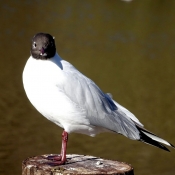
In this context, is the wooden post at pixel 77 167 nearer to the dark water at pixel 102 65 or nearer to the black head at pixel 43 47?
the black head at pixel 43 47

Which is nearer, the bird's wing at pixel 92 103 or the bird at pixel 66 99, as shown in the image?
the bird at pixel 66 99

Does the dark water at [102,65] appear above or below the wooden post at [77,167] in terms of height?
above

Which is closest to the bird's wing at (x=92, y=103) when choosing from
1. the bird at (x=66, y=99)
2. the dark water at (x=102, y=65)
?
the bird at (x=66, y=99)

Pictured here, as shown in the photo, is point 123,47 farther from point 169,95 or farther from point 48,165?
point 48,165

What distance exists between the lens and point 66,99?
16.3 ft

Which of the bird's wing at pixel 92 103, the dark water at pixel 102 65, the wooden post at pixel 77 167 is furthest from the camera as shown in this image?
the dark water at pixel 102 65

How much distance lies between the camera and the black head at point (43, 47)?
5.10 meters

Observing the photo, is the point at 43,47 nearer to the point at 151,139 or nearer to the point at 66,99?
the point at 66,99

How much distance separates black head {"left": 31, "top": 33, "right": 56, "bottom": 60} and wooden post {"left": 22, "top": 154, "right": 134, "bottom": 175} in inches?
33.9

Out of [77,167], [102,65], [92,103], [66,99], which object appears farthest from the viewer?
[102,65]

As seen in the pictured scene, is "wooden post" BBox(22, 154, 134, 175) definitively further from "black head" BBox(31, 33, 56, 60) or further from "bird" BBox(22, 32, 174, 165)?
"black head" BBox(31, 33, 56, 60)

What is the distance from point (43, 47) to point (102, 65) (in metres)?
9.91

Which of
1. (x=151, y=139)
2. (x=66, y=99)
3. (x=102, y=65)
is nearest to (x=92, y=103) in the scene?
(x=66, y=99)

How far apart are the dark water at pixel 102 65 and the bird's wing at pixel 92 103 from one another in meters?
3.06
